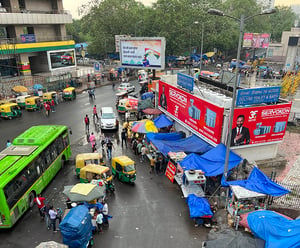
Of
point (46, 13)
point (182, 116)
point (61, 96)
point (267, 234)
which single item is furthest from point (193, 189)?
point (46, 13)

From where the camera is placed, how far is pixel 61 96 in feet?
116

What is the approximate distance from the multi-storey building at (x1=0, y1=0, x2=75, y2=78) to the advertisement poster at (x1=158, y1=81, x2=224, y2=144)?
25.3m

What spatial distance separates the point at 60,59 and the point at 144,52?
64.7 ft

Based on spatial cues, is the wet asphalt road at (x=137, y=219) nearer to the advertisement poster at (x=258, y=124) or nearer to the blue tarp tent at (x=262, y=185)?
the blue tarp tent at (x=262, y=185)

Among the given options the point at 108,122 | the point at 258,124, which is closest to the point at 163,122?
the point at 108,122

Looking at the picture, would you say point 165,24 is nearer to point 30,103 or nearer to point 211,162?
point 30,103

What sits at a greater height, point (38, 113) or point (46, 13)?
point (46, 13)

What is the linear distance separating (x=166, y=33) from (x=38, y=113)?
35.4 m

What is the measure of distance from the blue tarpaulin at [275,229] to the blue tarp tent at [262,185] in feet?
6.08

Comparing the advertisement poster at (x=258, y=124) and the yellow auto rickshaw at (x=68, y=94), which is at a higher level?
the advertisement poster at (x=258, y=124)

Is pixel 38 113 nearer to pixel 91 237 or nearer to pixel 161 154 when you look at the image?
pixel 161 154

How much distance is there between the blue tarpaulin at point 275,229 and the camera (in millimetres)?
8594

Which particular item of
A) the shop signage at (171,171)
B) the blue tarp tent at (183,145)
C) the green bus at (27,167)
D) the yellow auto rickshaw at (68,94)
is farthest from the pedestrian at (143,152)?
the yellow auto rickshaw at (68,94)

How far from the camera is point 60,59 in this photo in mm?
44219
